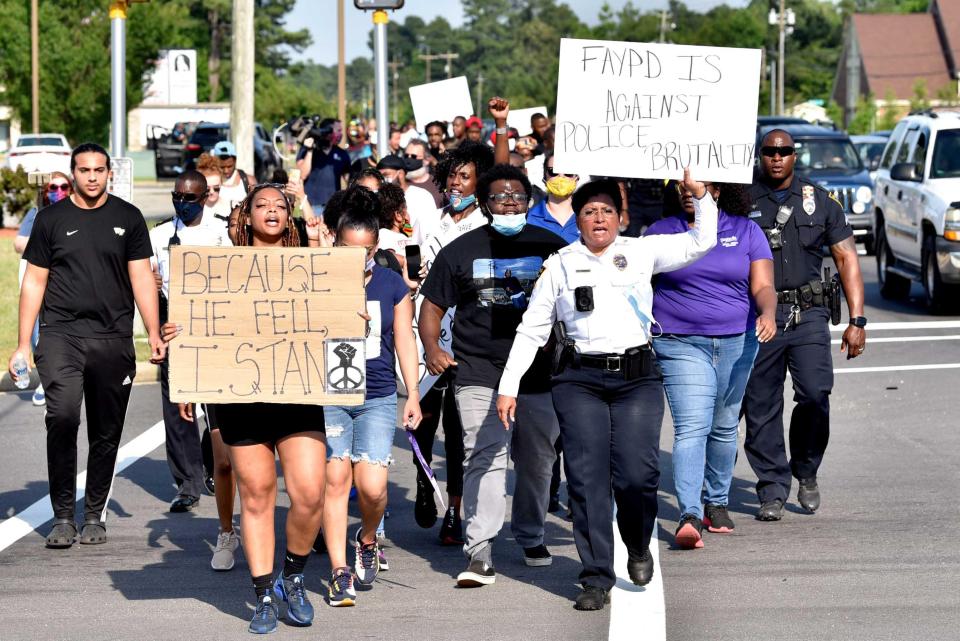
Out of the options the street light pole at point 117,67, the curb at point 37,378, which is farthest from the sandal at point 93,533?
the street light pole at point 117,67

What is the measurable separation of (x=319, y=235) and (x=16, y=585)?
7.29 ft

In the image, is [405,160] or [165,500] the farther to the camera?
[405,160]

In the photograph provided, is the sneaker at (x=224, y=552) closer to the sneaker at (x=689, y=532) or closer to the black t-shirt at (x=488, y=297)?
the black t-shirt at (x=488, y=297)

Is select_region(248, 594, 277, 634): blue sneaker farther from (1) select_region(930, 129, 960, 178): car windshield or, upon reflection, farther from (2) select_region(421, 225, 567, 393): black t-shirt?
(1) select_region(930, 129, 960, 178): car windshield

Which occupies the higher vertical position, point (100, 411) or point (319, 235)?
point (319, 235)

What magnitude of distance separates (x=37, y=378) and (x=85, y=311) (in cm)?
636

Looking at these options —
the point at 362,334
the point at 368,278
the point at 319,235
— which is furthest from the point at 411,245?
the point at 362,334

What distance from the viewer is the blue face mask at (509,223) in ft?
25.7

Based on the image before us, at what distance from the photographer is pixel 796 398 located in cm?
923

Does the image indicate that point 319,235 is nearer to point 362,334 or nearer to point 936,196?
point 362,334

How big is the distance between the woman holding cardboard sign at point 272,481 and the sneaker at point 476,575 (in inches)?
32.6

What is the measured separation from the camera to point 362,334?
7043 millimetres

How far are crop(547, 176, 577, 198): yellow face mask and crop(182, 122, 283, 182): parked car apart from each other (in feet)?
57.7

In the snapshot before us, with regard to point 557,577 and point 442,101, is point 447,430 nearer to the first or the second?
point 557,577
